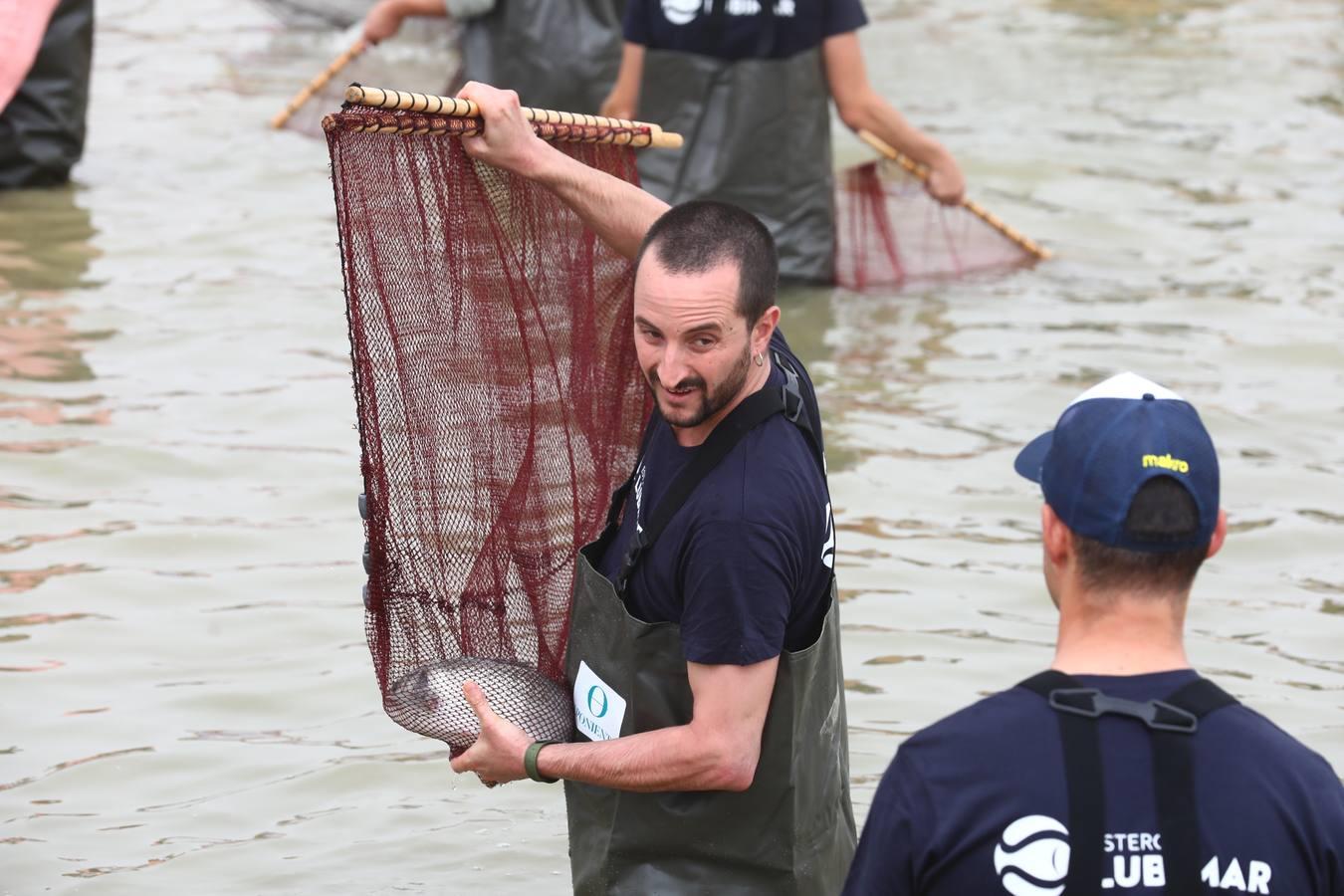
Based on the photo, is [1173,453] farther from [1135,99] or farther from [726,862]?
[1135,99]

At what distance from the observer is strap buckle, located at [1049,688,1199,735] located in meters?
2.38

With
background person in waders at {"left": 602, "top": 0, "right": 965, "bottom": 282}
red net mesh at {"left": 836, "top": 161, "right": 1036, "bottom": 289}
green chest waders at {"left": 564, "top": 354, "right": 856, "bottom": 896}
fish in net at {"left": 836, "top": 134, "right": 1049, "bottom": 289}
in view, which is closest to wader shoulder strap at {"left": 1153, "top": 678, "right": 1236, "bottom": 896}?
green chest waders at {"left": 564, "top": 354, "right": 856, "bottom": 896}

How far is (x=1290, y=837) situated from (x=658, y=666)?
122 cm

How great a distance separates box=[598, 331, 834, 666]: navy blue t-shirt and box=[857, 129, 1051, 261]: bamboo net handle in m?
5.32

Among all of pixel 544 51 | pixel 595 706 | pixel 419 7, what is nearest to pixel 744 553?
pixel 595 706

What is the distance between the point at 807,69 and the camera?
27.2 feet

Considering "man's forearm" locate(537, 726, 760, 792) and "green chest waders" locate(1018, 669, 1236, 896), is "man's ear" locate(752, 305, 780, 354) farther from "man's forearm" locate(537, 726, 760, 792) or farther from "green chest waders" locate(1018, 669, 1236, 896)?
"green chest waders" locate(1018, 669, 1236, 896)

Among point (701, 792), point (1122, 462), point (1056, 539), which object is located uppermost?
point (1122, 462)

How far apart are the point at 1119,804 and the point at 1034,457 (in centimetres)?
56

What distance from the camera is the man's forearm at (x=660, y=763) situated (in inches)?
125

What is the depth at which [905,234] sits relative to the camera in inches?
377

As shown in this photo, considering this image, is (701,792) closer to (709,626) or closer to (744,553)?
(709,626)

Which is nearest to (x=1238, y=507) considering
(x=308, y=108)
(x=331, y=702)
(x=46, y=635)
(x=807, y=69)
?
(x=807, y=69)

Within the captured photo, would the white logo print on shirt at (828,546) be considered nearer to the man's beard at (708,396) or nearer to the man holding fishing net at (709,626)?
the man holding fishing net at (709,626)
